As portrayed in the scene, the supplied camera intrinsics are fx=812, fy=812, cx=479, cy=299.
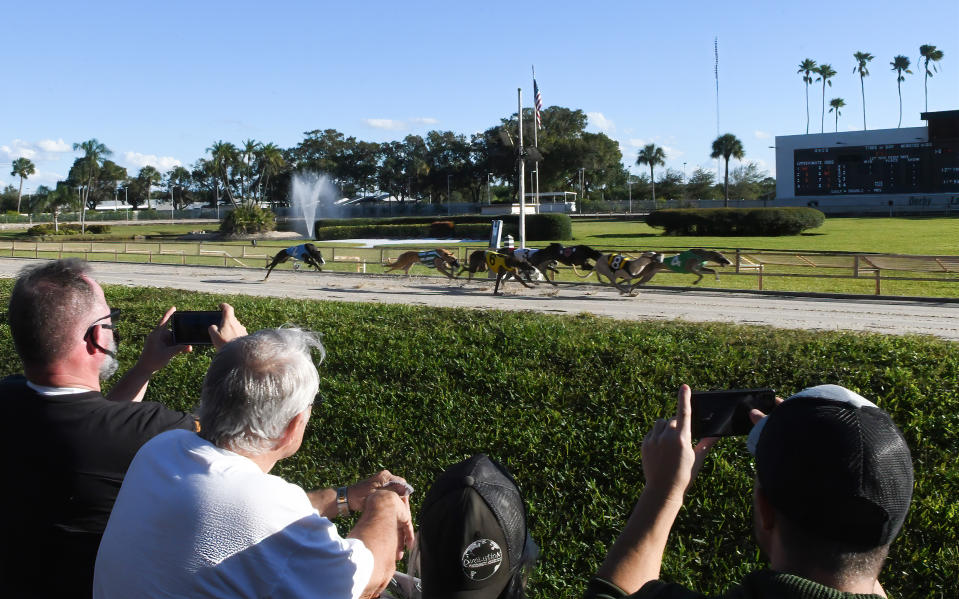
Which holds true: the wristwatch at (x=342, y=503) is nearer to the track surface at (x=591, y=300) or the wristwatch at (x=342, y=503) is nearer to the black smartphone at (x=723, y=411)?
the black smartphone at (x=723, y=411)

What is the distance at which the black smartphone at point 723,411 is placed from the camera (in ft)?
6.29

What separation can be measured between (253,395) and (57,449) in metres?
0.83

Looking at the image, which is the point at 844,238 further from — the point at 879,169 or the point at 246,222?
the point at 246,222

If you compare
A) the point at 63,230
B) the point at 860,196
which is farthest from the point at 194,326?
the point at 63,230

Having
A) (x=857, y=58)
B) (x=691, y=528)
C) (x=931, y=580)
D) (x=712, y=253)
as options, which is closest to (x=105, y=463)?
(x=691, y=528)

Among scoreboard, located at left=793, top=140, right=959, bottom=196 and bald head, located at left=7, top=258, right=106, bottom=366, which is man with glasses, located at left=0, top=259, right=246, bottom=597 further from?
scoreboard, located at left=793, top=140, right=959, bottom=196

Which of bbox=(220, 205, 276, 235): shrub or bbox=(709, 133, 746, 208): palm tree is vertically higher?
bbox=(709, 133, 746, 208): palm tree

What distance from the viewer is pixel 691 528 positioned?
4211mm

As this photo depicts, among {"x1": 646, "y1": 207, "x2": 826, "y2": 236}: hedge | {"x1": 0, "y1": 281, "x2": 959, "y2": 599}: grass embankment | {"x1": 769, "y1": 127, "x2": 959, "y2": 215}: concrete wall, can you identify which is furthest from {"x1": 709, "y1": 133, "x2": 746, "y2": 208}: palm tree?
{"x1": 0, "y1": 281, "x2": 959, "y2": 599}: grass embankment

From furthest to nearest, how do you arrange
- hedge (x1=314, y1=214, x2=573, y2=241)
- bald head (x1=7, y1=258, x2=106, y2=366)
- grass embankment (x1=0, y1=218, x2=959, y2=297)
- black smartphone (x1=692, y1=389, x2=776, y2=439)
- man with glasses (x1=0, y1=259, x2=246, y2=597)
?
hedge (x1=314, y1=214, x2=573, y2=241)
grass embankment (x1=0, y1=218, x2=959, y2=297)
bald head (x1=7, y1=258, x2=106, y2=366)
man with glasses (x1=0, y1=259, x2=246, y2=597)
black smartphone (x1=692, y1=389, x2=776, y2=439)

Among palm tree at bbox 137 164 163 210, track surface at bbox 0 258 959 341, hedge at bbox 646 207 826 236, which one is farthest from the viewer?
palm tree at bbox 137 164 163 210

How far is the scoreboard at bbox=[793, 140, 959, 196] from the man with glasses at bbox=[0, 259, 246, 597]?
169ft

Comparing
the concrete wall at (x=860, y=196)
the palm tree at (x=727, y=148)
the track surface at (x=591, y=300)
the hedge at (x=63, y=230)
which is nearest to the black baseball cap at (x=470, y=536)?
the track surface at (x=591, y=300)

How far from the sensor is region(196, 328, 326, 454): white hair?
1.95 m
